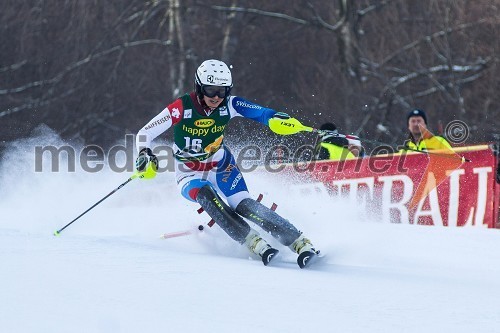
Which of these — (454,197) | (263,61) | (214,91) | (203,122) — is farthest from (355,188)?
(263,61)

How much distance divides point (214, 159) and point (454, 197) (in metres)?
2.76

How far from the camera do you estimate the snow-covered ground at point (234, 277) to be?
426cm

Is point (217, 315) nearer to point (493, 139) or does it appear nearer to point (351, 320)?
point (351, 320)

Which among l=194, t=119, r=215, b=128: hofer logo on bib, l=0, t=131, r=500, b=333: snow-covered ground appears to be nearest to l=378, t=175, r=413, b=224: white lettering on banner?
l=0, t=131, r=500, b=333: snow-covered ground

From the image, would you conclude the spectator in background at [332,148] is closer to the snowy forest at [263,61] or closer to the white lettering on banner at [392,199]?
the white lettering on banner at [392,199]

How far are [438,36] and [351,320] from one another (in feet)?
51.2

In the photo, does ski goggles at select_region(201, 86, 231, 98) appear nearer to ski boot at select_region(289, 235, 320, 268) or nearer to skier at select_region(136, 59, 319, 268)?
skier at select_region(136, 59, 319, 268)

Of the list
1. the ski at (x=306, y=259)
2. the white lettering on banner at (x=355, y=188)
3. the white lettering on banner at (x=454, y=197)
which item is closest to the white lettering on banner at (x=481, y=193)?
the white lettering on banner at (x=454, y=197)

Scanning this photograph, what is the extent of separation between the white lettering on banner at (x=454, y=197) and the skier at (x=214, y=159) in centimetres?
242

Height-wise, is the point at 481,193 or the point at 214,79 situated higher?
the point at 214,79

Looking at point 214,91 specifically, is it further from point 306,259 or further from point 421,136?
point 421,136

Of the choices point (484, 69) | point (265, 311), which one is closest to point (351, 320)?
point (265, 311)

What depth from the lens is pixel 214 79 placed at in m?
6.44

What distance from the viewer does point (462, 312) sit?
15.3 ft
